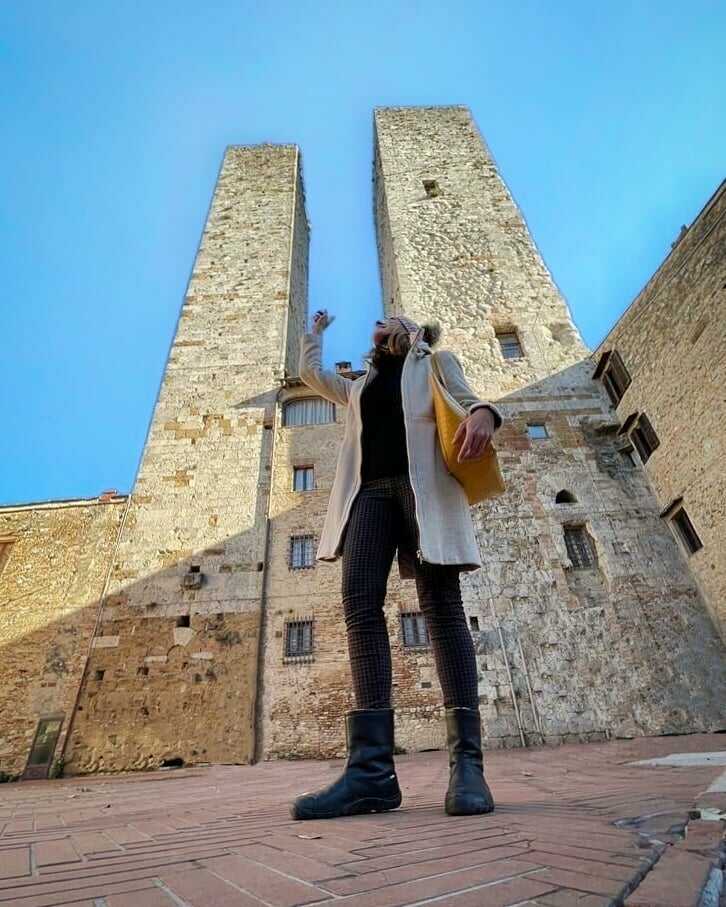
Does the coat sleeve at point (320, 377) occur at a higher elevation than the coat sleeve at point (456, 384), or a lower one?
higher

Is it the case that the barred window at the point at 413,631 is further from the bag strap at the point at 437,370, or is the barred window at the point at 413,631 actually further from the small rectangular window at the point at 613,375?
the bag strap at the point at 437,370

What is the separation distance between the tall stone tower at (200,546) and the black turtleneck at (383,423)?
710 centimetres

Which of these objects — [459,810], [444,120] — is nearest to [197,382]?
[459,810]

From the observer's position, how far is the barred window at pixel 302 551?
381 inches

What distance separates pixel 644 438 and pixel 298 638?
25.1 ft

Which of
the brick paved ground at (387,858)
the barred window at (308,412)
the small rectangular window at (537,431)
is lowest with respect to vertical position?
the brick paved ground at (387,858)

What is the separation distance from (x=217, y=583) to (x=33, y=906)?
29.5 ft

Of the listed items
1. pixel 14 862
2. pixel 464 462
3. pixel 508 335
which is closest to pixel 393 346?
pixel 464 462

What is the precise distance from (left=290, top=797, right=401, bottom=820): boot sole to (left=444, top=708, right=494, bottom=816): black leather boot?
248mm

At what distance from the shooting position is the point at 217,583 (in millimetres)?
9406

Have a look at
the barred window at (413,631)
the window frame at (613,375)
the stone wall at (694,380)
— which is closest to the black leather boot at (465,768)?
the barred window at (413,631)

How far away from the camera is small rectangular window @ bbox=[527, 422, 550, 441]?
1065 cm

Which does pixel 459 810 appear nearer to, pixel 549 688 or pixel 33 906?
pixel 33 906

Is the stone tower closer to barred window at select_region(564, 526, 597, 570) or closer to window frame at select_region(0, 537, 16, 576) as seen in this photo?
barred window at select_region(564, 526, 597, 570)
